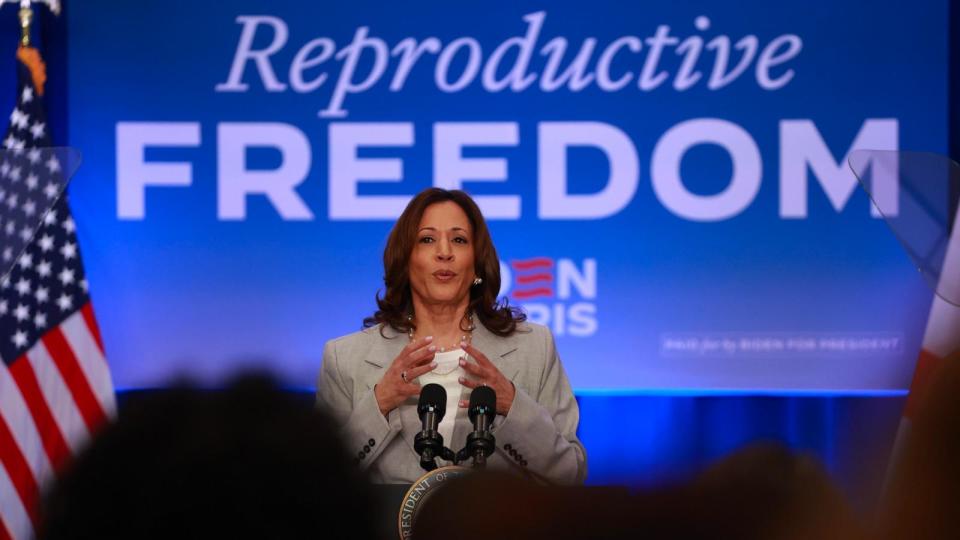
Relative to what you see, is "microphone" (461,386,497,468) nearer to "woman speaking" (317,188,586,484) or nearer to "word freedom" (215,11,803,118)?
→ "woman speaking" (317,188,586,484)

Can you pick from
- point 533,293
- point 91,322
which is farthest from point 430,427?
point 91,322

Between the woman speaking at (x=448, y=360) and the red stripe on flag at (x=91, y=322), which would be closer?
the woman speaking at (x=448, y=360)

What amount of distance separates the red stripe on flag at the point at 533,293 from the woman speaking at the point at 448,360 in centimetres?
197

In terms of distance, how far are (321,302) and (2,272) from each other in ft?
9.01

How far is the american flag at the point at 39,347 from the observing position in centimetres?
443

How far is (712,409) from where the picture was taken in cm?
488

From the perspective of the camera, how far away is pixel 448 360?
273cm

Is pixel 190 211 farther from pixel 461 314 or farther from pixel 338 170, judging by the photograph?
pixel 461 314

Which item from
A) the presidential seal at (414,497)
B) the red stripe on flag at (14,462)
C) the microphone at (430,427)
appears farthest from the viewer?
the red stripe on flag at (14,462)

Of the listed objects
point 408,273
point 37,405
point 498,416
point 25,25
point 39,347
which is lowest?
point 37,405

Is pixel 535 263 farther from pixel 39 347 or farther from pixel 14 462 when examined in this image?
pixel 14 462

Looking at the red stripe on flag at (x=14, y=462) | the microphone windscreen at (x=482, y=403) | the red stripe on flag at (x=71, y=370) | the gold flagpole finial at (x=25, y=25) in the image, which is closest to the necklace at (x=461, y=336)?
the microphone windscreen at (x=482, y=403)

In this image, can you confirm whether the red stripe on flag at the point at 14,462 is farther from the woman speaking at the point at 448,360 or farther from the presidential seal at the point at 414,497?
the presidential seal at the point at 414,497

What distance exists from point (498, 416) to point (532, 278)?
2.45 metres
